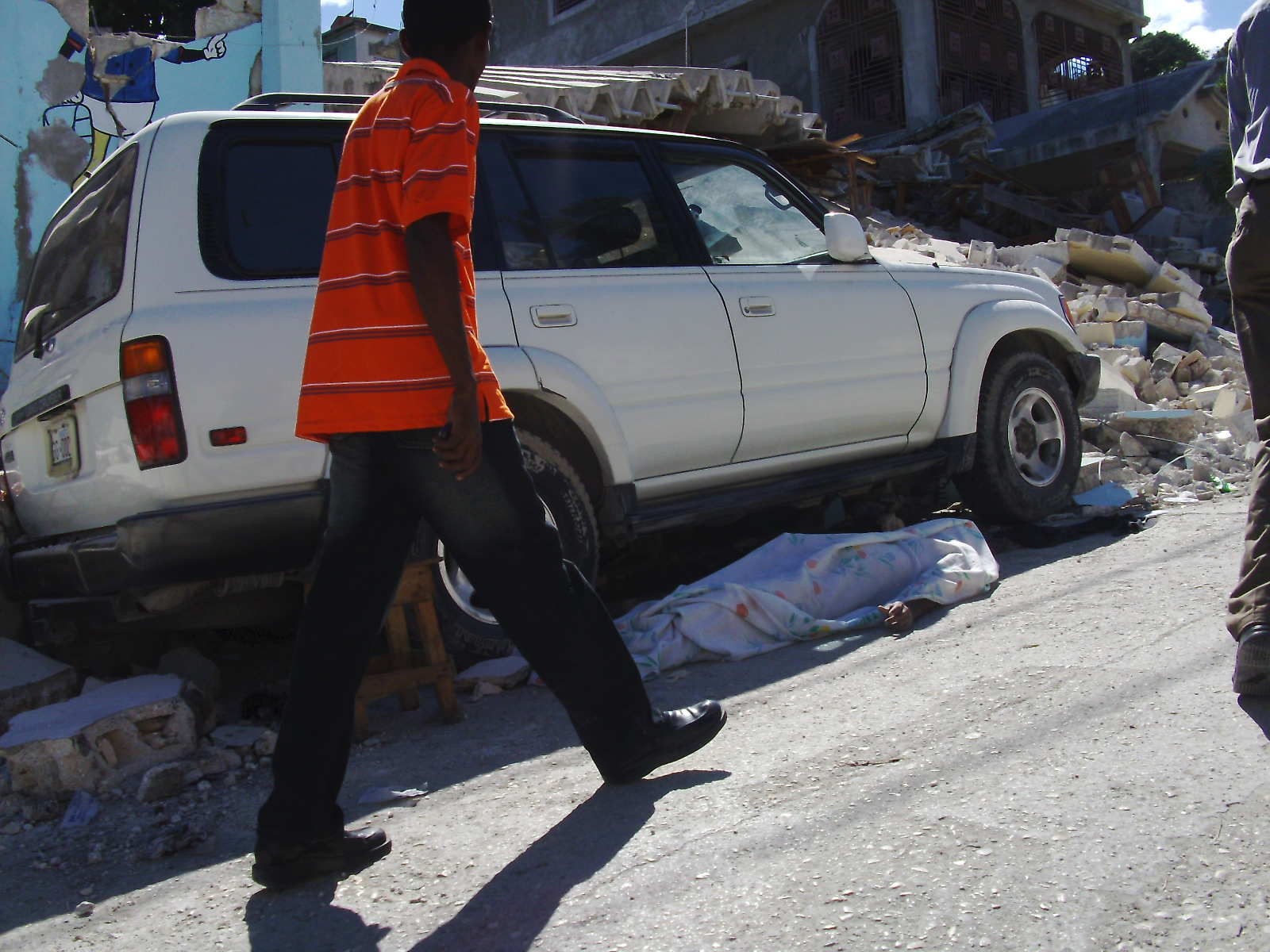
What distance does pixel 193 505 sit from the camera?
3387mm

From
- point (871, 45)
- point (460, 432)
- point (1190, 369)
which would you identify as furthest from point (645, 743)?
point (871, 45)

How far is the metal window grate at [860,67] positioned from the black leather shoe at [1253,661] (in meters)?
22.4

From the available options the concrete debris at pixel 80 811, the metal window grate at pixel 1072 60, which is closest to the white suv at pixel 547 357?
the concrete debris at pixel 80 811

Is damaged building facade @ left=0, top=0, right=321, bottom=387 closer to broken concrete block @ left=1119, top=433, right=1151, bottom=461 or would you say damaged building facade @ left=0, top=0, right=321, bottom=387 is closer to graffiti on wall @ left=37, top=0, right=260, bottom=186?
graffiti on wall @ left=37, top=0, right=260, bottom=186

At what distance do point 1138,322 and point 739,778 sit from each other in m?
8.33

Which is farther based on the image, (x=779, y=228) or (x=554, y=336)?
(x=779, y=228)

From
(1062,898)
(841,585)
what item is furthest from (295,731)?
(841,585)

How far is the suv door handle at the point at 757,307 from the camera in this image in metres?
4.65

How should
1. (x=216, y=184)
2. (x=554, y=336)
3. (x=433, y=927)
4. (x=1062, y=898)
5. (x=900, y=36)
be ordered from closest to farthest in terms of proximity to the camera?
1. (x=1062, y=898)
2. (x=433, y=927)
3. (x=216, y=184)
4. (x=554, y=336)
5. (x=900, y=36)

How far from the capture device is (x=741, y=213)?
5039 millimetres

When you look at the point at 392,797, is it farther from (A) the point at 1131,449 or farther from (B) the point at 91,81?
(B) the point at 91,81

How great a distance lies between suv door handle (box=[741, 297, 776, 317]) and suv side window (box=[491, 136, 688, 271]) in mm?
304

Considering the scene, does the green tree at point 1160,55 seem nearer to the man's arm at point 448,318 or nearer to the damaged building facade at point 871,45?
the damaged building facade at point 871,45

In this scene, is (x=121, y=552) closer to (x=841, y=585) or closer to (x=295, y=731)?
(x=295, y=731)
